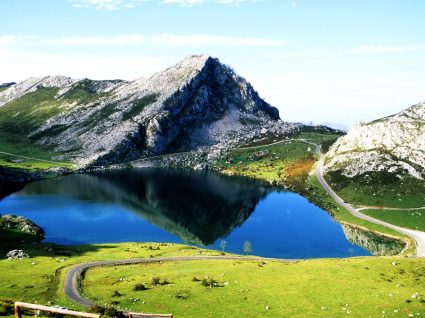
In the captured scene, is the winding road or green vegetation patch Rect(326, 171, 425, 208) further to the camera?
green vegetation patch Rect(326, 171, 425, 208)

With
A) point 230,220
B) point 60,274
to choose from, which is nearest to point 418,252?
point 230,220

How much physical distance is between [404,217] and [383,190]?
27.8 m

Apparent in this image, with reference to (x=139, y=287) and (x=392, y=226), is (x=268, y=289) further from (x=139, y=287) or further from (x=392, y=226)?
(x=392, y=226)

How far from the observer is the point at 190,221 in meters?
158

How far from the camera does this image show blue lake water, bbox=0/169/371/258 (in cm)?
13150

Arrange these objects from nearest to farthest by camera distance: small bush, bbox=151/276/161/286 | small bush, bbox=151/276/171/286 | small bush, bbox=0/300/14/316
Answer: small bush, bbox=0/300/14/316 < small bush, bbox=151/276/161/286 < small bush, bbox=151/276/171/286

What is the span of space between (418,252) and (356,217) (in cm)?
4257

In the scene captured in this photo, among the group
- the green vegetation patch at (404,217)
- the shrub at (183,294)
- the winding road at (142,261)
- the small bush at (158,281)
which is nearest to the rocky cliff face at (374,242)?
the winding road at (142,261)

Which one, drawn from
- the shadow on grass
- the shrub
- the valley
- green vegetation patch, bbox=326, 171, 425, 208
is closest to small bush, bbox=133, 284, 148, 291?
the valley

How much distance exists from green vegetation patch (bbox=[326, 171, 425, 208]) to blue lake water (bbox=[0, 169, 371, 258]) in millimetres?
20681

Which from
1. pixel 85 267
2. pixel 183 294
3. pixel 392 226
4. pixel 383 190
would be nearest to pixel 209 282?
pixel 183 294

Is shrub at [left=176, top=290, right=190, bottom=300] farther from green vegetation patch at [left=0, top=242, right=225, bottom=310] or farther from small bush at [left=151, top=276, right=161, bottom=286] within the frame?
green vegetation patch at [left=0, top=242, right=225, bottom=310]

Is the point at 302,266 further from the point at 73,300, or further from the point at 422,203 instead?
the point at 422,203

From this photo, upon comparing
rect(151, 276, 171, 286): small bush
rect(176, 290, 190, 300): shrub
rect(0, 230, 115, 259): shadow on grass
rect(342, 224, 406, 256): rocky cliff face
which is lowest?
rect(342, 224, 406, 256): rocky cliff face
